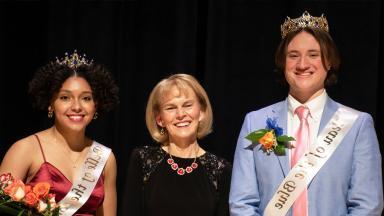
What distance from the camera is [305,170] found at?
237cm

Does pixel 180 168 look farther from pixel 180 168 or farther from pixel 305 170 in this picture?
pixel 305 170

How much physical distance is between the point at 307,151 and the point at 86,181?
38.1 inches

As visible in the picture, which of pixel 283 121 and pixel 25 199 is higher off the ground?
pixel 283 121

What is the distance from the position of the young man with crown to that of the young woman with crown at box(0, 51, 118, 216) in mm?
715

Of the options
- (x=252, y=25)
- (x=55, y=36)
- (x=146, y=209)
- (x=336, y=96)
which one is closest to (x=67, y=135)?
(x=146, y=209)

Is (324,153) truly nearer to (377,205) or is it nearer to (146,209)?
(377,205)

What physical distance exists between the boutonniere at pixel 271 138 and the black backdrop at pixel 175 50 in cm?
89

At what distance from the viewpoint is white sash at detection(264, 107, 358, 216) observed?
2.37 meters

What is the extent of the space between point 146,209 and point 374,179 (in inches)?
34.1

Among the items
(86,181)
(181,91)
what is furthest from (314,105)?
(86,181)

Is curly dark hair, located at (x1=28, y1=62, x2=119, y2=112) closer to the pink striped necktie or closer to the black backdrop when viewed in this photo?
the black backdrop

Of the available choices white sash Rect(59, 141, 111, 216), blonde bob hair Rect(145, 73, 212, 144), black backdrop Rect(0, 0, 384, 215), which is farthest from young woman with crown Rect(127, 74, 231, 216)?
black backdrop Rect(0, 0, 384, 215)

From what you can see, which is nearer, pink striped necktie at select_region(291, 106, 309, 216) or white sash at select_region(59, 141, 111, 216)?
pink striped necktie at select_region(291, 106, 309, 216)

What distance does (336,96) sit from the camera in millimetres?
3209
